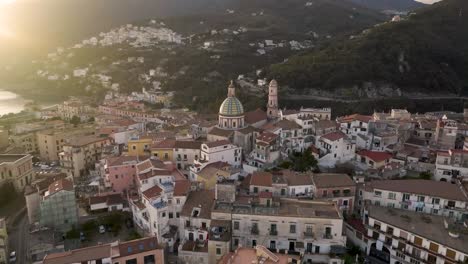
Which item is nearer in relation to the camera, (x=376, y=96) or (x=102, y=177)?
(x=102, y=177)

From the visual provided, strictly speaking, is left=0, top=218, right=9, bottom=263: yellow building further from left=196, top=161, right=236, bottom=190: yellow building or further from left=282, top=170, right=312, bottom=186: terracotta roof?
left=282, top=170, right=312, bottom=186: terracotta roof

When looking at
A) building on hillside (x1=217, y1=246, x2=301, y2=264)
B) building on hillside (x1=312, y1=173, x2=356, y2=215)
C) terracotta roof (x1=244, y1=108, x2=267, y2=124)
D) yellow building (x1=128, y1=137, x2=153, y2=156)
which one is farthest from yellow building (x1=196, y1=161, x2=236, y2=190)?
terracotta roof (x1=244, y1=108, x2=267, y2=124)

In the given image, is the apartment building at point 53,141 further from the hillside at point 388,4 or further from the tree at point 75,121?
the hillside at point 388,4

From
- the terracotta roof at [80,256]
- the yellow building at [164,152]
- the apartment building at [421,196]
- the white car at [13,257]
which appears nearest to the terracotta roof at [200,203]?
the terracotta roof at [80,256]

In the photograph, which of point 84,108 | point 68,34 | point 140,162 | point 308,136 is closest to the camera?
point 140,162

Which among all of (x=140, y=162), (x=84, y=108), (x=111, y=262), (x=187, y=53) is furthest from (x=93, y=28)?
(x=111, y=262)

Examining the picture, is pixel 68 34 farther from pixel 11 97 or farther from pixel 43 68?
pixel 11 97
